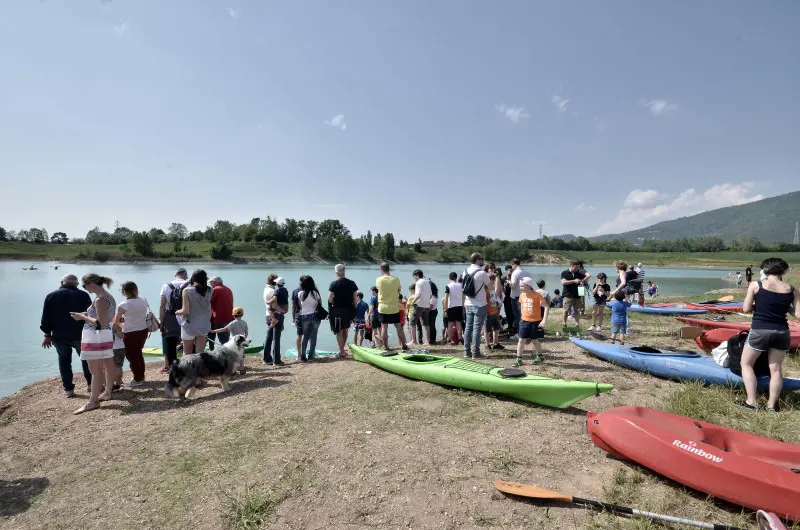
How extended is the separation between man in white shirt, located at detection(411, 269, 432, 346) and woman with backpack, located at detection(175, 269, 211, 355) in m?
4.82

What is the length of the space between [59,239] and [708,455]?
17330 cm

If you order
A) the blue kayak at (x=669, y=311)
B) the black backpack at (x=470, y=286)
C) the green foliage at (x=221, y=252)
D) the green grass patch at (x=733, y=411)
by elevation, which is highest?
the green foliage at (x=221, y=252)

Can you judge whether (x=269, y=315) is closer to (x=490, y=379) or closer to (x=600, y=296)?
(x=490, y=379)

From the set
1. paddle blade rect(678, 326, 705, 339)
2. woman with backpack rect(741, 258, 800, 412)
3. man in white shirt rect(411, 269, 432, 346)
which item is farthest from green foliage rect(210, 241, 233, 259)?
woman with backpack rect(741, 258, 800, 412)

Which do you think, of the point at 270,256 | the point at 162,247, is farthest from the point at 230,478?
the point at 162,247

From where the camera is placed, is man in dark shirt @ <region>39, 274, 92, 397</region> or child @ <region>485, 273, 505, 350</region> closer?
man in dark shirt @ <region>39, 274, 92, 397</region>

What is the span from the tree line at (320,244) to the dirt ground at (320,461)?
328ft

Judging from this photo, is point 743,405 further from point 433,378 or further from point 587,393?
point 433,378

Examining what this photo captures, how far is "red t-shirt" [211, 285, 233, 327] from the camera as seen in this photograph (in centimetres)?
749

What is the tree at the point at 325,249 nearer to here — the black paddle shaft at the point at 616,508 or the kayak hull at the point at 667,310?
the kayak hull at the point at 667,310

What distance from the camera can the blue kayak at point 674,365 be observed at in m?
5.56

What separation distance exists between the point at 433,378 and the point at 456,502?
9.51 feet

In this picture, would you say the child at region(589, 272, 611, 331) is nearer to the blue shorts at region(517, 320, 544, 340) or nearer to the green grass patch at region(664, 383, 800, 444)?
the blue shorts at region(517, 320, 544, 340)

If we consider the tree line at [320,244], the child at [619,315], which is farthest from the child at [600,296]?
the tree line at [320,244]
